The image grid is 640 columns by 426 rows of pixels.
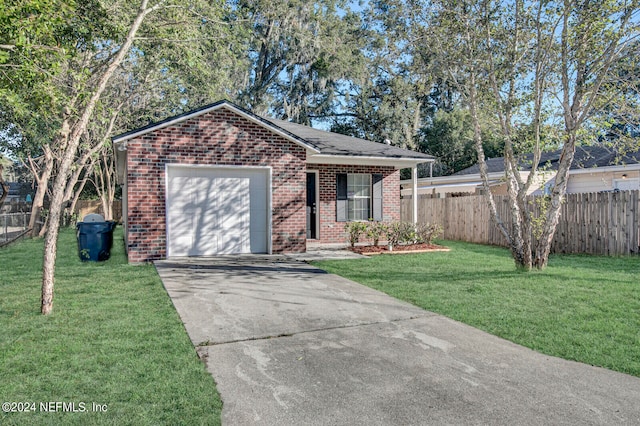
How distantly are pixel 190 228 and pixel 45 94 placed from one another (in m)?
5.03

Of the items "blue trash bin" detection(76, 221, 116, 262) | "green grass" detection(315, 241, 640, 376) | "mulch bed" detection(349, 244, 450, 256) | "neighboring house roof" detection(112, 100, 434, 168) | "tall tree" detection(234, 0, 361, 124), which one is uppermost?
"tall tree" detection(234, 0, 361, 124)

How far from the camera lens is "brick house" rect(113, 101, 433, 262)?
32.8 ft

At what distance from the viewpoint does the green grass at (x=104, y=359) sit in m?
3.10

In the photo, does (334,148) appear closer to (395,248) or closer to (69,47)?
(395,248)

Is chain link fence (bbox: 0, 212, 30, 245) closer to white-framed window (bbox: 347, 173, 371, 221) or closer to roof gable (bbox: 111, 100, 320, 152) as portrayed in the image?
roof gable (bbox: 111, 100, 320, 152)

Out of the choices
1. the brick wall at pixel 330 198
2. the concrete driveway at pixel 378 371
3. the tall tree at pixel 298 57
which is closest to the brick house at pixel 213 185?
the brick wall at pixel 330 198

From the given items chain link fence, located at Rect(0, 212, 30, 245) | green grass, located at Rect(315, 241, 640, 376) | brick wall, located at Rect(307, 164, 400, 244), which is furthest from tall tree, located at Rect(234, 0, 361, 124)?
green grass, located at Rect(315, 241, 640, 376)

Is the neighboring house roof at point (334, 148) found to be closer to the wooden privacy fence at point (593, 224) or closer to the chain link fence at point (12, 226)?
the wooden privacy fence at point (593, 224)

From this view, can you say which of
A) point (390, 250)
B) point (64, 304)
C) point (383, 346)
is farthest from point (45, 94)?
point (390, 250)

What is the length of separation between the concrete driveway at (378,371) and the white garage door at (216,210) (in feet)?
14.7

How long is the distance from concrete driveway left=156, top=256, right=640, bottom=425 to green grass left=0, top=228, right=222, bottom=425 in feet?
0.76

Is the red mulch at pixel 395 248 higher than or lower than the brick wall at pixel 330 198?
lower

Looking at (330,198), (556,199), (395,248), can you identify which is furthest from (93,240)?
(556,199)

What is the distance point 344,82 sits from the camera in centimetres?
2873
